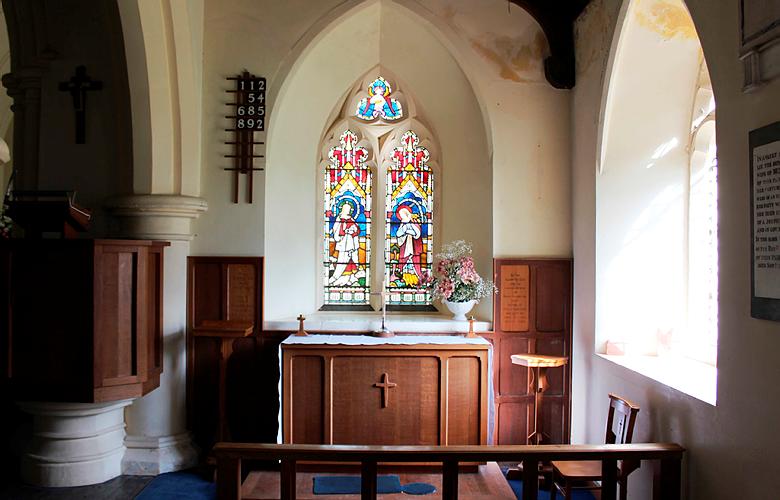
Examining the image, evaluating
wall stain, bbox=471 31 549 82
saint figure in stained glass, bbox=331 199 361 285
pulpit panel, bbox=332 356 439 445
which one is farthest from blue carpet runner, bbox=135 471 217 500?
wall stain, bbox=471 31 549 82

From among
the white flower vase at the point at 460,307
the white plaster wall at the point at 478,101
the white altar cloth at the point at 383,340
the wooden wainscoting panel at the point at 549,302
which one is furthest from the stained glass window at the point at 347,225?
the wooden wainscoting panel at the point at 549,302

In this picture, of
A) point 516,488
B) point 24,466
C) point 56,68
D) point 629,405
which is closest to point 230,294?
point 24,466

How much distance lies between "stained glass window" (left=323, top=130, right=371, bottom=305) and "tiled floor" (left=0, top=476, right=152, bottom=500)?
2304 mm

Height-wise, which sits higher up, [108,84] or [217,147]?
[108,84]

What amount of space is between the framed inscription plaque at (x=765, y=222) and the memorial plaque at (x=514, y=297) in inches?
96.6

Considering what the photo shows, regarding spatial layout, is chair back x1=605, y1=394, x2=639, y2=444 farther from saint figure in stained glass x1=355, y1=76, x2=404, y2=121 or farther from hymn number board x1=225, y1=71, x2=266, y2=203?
saint figure in stained glass x1=355, y1=76, x2=404, y2=121

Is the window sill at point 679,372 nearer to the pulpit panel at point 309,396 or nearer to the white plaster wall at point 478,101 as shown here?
the white plaster wall at point 478,101

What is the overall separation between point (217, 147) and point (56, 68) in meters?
1.47

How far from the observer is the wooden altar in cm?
454

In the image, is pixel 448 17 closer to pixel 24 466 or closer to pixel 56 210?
pixel 56 210

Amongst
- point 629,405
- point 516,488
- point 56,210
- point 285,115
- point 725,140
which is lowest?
point 516,488

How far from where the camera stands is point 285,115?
539cm

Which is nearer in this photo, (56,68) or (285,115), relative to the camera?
(56,68)

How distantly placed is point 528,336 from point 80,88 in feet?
14.0
